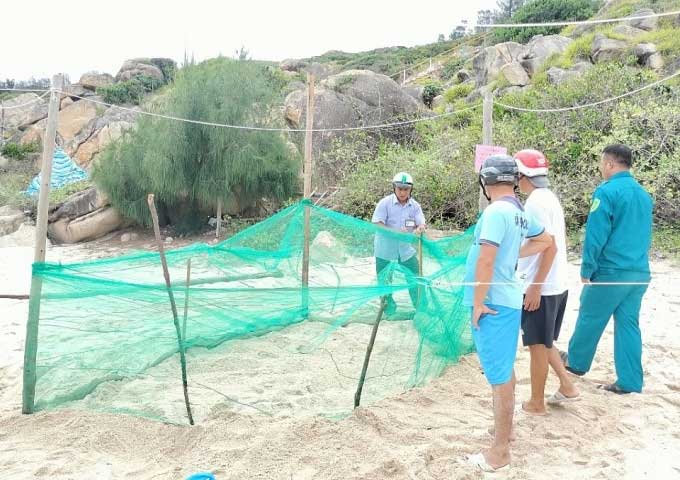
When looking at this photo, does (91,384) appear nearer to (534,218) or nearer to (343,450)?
(343,450)

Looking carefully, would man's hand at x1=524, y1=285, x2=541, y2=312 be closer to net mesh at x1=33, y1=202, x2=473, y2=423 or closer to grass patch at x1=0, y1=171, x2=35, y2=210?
net mesh at x1=33, y1=202, x2=473, y2=423

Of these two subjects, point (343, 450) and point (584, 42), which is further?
point (584, 42)

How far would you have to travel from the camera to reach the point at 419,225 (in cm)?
518

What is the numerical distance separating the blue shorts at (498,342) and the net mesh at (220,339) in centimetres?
49

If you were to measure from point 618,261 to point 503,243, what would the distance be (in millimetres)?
1175

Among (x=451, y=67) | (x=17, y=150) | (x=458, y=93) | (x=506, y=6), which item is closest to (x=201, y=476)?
(x=458, y=93)

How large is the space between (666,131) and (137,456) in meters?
8.32

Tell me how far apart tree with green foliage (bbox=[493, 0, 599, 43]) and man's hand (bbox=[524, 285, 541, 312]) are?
25.7 meters

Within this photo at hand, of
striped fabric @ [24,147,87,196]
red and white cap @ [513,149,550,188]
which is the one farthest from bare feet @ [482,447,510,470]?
striped fabric @ [24,147,87,196]

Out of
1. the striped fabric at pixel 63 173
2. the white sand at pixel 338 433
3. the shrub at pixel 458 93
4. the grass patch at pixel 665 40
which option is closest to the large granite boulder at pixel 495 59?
the shrub at pixel 458 93

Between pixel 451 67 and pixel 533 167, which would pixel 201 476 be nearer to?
pixel 533 167

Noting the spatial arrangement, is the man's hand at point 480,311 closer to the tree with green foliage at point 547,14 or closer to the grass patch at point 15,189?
the grass patch at point 15,189

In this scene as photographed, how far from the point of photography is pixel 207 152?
10461 mm

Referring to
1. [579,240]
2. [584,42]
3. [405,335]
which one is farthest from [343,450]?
[584,42]
